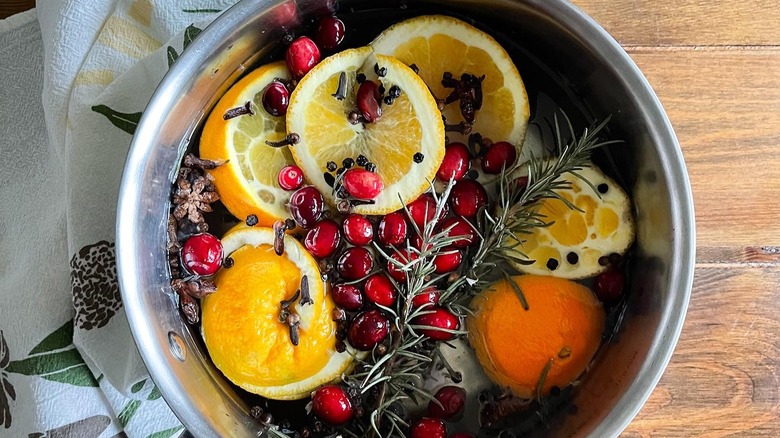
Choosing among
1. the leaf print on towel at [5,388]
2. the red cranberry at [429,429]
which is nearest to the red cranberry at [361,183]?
the red cranberry at [429,429]

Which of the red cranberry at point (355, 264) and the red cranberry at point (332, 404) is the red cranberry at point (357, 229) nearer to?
the red cranberry at point (355, 264)

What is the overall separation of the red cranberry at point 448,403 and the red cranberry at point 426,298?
0.14 m

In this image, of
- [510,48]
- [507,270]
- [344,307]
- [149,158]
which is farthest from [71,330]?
[510,48]

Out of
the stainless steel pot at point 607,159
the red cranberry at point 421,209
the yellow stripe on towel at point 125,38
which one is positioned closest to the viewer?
the stainless steel pot at point 607,159

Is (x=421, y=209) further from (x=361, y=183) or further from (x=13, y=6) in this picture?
(x=13, y=6)

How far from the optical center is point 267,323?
99cm

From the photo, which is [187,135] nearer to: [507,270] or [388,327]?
[388,327]

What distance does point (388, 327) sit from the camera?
3.37 feet

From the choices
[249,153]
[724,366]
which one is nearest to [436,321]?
[249,153]

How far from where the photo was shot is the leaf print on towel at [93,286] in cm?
108

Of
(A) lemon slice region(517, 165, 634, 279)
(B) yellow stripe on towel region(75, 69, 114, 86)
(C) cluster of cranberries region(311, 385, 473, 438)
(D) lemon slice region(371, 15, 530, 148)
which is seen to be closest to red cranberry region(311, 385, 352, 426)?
(C) cluster of cranberries region(311, 385, 473, 438)

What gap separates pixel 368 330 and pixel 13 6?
0.83 m

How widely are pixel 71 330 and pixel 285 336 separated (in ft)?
1.18

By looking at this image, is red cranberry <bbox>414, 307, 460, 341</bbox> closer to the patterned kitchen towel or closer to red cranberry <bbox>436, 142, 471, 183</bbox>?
red cranberry <bbox>436, 142, 471, 183</bbox>
